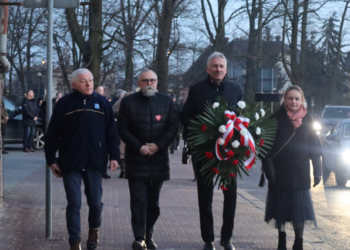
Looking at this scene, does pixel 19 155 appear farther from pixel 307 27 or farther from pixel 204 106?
pixel 307 27

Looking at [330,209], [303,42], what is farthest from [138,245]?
[303,42]

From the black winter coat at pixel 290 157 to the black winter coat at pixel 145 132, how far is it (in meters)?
1.04

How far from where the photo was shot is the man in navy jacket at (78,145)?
231 inches

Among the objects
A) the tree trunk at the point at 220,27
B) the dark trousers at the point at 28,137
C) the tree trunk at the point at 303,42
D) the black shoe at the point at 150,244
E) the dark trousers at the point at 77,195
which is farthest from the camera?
the tree trunk at the point at 303,42

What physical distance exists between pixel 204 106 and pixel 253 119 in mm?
581

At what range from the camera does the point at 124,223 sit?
7574mm

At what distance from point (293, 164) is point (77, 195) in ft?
6.99

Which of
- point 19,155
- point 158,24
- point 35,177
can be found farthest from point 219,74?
point 158,24

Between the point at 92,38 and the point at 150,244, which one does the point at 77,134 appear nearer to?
the point at 150,244

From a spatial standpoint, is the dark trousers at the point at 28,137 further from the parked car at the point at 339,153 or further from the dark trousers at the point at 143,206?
the dark trousers at the point at 143,206

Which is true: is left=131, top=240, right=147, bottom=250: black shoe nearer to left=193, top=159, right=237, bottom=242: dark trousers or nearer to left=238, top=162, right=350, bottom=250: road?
left=193, top=159, right=237, bottom=242: dark trousers

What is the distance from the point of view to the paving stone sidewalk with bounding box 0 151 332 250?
21.1ft

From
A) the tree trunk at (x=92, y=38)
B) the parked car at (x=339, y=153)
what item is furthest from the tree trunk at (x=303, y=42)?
the parked car at (x=339, y=153)

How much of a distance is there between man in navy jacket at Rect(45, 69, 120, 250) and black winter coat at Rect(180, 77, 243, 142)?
0.86 metres
